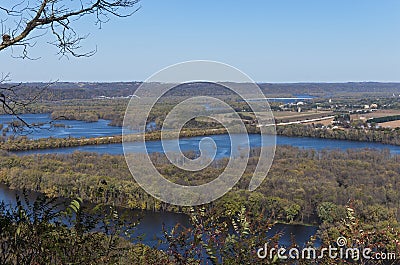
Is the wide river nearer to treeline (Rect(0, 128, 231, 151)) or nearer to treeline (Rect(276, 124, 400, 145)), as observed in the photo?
treeline (Rect(0, 128, 231, 151))

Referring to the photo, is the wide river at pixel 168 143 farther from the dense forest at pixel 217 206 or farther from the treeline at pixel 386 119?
the treeline at pixel 386 119

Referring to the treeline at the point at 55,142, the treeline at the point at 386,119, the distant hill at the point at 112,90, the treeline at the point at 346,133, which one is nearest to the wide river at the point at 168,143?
the treeline at the point at 55,142

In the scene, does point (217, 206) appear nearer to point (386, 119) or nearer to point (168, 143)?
point (168, 143)

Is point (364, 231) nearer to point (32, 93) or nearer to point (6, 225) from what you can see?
point (6, 225)

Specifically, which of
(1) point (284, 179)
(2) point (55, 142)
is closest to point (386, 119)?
(1) point (284, 179)

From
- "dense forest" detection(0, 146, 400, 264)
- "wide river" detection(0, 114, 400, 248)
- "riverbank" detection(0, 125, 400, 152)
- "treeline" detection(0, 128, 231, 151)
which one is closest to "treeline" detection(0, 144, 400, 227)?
"dense forest" detection(0, 146, 400, 264)

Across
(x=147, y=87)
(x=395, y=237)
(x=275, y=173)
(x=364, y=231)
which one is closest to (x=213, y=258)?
(x=364, y=231)
